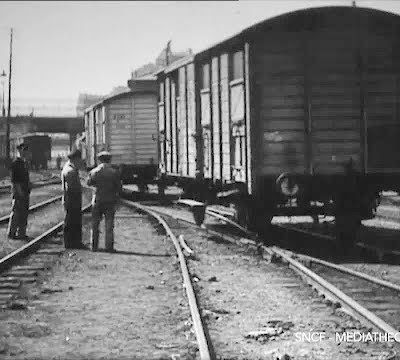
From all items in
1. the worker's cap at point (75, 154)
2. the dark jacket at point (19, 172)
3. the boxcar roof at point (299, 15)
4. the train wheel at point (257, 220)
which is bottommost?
the train wheel at point (257, 220)

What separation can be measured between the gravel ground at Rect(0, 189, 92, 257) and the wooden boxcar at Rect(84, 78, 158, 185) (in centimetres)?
218

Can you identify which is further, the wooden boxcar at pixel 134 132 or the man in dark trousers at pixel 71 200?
the wooden boxcar at pixel 134 132

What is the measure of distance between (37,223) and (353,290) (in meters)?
10.5

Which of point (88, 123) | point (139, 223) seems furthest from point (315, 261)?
point (88, 123)

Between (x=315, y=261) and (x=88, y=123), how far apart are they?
901 inches

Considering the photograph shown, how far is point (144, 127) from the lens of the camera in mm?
23766

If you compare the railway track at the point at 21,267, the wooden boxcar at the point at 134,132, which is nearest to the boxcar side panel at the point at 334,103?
the railway track at the point at 21,267

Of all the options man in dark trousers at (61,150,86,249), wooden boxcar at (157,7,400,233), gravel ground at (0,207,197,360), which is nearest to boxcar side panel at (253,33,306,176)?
wooden boxcar at (157,7,400,233)

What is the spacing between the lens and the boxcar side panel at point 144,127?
23.7m

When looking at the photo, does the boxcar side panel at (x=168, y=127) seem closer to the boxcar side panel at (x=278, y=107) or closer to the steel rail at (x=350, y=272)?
the boxcar side panel at (x=278, y=107)

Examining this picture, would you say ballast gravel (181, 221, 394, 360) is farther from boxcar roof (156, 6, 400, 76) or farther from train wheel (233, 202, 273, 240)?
boxcar roof (156, 6, 400, 76)

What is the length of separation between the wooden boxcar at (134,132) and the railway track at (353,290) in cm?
1323

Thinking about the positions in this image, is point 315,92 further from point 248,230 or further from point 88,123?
point 88,123

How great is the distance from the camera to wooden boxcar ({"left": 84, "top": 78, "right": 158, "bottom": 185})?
23531 millimetres
